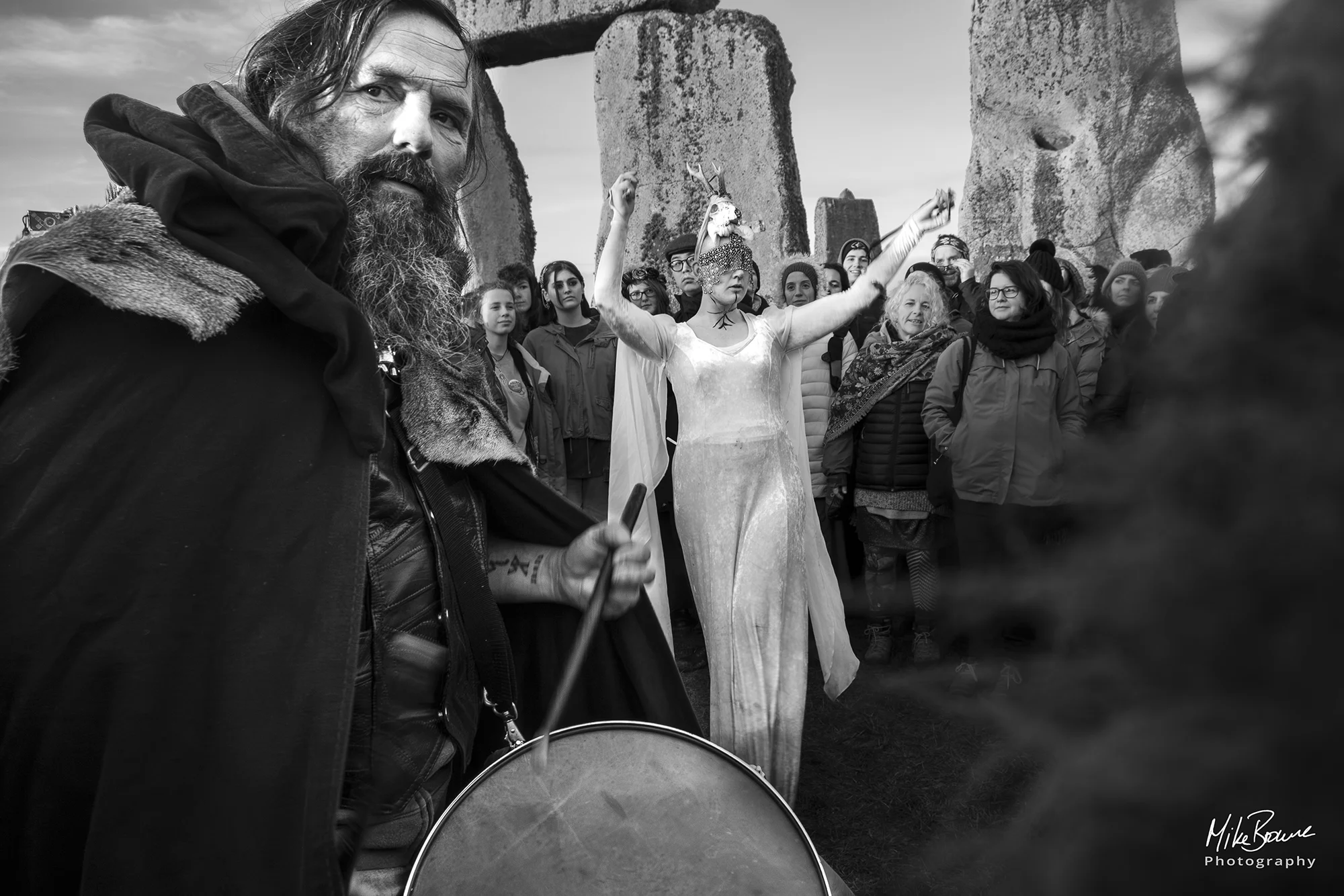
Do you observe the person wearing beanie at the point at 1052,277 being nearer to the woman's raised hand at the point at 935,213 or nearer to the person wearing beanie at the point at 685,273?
the woman's raised hand at the point at 935,213

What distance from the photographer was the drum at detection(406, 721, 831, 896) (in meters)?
1.41

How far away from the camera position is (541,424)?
18.3 feet

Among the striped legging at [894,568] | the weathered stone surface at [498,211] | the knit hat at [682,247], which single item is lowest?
the striped legging at [894,568]

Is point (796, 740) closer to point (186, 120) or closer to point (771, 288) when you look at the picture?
point (186, 120)

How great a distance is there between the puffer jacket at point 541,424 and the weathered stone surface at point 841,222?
8711 mm

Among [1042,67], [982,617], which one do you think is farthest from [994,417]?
[1042,67]

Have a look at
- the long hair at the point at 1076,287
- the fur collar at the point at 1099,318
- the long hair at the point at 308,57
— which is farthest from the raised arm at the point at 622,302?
the long hair at the point at 1076,287

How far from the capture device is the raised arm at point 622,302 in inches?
148

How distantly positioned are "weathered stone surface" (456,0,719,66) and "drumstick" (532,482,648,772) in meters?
9.32

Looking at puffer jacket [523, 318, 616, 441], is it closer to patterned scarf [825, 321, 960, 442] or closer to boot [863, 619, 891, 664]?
patterned scarf [825, 321, 960, 442]

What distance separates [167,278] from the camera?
127cm

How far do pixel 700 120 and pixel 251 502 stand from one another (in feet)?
29.9

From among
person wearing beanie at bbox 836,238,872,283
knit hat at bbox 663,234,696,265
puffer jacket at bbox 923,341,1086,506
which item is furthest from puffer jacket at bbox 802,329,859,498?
person wearing beanie at bbox 836,238,872,283

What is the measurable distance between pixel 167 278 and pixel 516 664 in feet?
2.99
